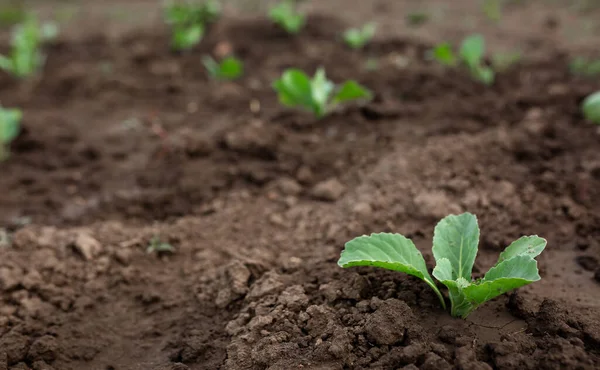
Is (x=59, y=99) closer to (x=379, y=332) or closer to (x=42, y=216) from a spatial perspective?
(x=42, y=216)

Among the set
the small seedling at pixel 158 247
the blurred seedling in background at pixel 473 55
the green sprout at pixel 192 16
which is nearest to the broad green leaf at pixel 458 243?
the small seedling at pixel 158 247

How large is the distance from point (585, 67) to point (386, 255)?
3017 mm

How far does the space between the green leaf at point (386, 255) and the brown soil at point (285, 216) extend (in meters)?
0.11

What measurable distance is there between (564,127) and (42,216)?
112 inches

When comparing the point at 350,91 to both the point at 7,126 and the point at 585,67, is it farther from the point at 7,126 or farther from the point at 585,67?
the point at 7,126

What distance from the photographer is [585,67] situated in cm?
381

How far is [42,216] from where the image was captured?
107 inches

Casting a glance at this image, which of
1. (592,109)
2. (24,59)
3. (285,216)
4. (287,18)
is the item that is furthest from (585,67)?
(24,59)

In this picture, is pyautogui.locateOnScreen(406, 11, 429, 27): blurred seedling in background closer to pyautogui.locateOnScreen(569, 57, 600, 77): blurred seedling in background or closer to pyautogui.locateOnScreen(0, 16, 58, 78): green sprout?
pyautogui.locateOnScreen(569, 57, 600, 77): blurred seedling in background

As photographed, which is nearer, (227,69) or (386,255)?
(386,255)

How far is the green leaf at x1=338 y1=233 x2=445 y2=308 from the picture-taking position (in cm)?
156

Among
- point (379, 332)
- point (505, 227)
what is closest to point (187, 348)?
point (379, 332)

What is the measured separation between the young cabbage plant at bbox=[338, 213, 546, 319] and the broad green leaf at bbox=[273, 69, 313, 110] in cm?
163

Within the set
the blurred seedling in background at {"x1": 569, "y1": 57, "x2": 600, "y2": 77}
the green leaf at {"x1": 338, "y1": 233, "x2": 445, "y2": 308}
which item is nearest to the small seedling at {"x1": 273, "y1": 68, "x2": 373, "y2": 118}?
the green leaf at {"x1": 338, "y1": 233, "x2": 445, "y2": 308}
